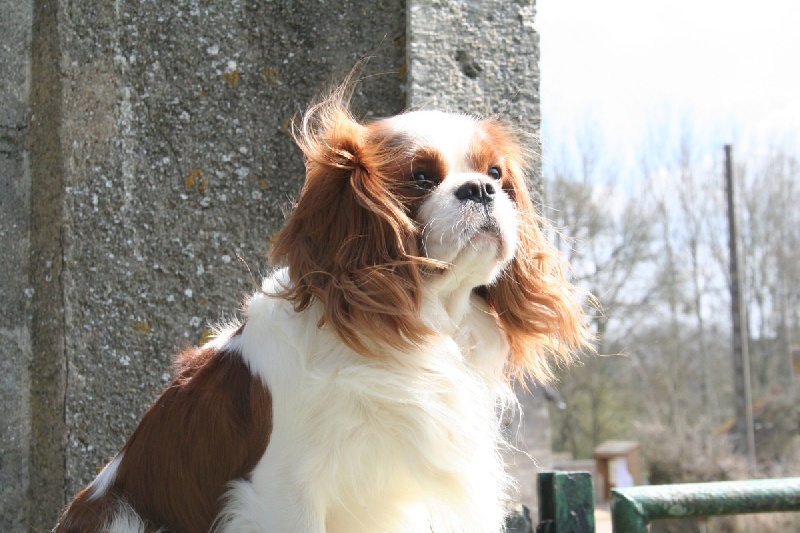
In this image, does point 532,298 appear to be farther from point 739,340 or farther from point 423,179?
point 739,340

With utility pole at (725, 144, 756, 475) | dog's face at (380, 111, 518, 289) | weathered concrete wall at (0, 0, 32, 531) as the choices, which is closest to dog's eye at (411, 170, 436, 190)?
dog's face at (380, 111, 518, 289)

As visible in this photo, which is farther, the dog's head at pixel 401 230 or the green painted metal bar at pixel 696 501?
the dog's head at pixel 401 230

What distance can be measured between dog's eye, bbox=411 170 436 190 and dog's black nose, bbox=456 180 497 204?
0.11 meters

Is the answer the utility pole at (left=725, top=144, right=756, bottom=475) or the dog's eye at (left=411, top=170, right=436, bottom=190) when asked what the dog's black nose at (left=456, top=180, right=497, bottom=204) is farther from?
the utility pole at (left=725, top=144, right=756, bottom=475)

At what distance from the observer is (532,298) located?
2.76 meters

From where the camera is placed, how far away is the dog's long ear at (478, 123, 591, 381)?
2.73 m

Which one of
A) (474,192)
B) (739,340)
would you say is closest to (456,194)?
(474,192)

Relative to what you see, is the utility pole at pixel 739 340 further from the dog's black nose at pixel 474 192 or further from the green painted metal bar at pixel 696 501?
the green painted metal bar at pixel 696 501

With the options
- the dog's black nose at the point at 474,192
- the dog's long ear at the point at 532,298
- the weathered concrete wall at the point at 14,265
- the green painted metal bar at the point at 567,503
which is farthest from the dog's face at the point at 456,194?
the weathered concrete wall at the point at 14,265

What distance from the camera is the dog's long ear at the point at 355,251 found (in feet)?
7.94

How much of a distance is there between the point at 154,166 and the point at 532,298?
58.9 inches

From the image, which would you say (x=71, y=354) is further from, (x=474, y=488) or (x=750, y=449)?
(x=750, y=449)

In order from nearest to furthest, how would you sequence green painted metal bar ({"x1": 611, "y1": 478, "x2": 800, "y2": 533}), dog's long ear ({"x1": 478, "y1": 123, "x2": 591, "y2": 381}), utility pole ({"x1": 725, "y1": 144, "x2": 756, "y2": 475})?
1. green painted metal bar ({"x1": 611, "y1": 478, "x2": 800, "y2": 533})
2. dog's long ear ({"x1": 478, "y1": 123, "x2": 591, "y2": 381})
3. utility pole ({"x1": 725, "y1": 144, "x2": 756, "y2": 475})

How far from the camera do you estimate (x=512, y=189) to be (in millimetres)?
2771
